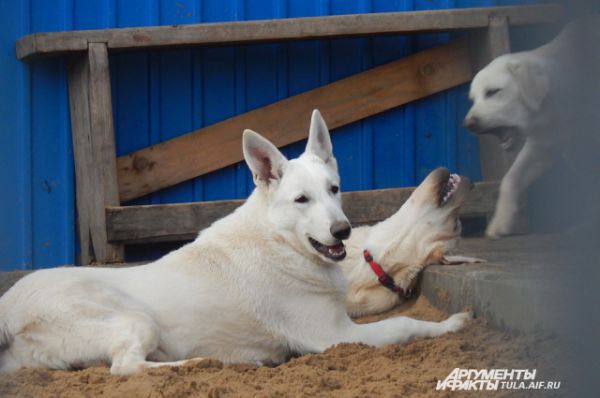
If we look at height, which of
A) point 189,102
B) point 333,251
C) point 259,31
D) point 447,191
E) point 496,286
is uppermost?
point 259,31

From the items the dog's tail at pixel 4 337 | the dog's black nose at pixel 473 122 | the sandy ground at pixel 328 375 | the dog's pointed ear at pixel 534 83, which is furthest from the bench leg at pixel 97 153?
the dog's pointed ear at pixel 534 83

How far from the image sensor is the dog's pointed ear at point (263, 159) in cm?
365

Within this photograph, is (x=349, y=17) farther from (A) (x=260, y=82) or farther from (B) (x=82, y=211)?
(B) (x=82, y=211)

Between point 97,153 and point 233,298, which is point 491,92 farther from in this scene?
point 97,153

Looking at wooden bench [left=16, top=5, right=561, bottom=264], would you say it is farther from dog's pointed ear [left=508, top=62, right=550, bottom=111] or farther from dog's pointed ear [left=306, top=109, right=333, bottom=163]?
dog's pointed ear [left=508, top=62, right=550, bottom=111]

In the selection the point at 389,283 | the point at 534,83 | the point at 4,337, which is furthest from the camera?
the point at 389,283

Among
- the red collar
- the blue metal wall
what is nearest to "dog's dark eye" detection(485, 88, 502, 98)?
the red collar

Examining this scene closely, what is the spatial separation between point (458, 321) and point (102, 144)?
2.70m

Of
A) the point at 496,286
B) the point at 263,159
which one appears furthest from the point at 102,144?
the point at 496,286

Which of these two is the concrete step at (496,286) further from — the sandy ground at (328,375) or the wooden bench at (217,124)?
the wooden bench at (217,124)

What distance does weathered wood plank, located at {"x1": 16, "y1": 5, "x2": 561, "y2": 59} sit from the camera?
5066 millimetres

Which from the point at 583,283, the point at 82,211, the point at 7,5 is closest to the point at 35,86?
the point at 7,5

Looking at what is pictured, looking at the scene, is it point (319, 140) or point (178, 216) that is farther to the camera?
point (178, 216)

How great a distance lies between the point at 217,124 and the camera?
5539 millimetres
